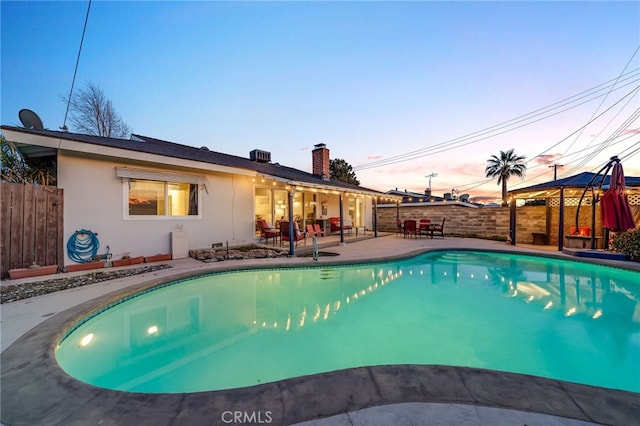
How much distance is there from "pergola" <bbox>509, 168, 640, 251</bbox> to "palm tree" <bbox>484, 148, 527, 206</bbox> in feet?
41.8

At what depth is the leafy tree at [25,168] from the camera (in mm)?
7176

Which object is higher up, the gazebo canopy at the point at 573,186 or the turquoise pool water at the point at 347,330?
the gazebo canopy at the point at 573,186

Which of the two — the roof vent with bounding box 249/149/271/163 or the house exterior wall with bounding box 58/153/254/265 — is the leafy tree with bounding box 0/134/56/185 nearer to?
the house exterior wall with bounding box 58/153/254/265

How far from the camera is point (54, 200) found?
248 inches

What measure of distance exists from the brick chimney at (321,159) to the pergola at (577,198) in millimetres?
9872

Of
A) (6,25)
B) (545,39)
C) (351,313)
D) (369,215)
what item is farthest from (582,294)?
(6,25)

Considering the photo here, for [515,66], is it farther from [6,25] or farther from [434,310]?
[6,25]

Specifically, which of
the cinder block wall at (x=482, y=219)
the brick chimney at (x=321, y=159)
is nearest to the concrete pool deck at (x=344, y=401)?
the cinder block wall at (x=482, y=219)

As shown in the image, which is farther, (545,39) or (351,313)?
(545,39)

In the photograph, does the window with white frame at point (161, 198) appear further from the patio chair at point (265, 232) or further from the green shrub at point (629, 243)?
the green shrub at point (629, 243)

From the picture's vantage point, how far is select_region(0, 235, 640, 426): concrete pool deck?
1669 millimetres

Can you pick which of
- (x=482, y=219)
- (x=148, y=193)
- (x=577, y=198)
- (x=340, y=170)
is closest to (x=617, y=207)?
(x=577, y=198)

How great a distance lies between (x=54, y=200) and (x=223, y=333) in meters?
5.91

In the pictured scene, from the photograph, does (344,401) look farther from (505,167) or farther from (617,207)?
(505,167)
